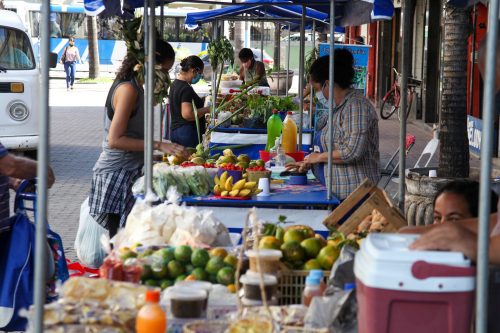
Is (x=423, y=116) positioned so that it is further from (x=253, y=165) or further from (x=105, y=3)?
(x=105, y=3)

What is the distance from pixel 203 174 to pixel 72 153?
35.3 ft

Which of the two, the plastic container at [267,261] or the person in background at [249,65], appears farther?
the person in background at [249,65]

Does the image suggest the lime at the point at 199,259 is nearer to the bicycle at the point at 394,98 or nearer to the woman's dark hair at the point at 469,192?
the woman's dark hair at the point at 469,192

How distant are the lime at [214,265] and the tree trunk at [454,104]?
5910 mm

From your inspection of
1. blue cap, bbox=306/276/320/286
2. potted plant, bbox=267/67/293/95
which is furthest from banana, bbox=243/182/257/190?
potted plant, bbox=267/67/293/95

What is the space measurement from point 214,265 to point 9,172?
6.53ft

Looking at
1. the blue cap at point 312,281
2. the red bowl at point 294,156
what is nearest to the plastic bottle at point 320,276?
A: the blue cap at point 312,281

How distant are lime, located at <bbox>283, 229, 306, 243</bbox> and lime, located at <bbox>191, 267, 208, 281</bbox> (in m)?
0.50

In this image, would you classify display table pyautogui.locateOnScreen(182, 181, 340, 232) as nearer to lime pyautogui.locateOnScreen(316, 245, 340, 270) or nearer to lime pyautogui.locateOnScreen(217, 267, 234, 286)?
lime pyautogui.locateOnScreen(316, 245, 340, 270)

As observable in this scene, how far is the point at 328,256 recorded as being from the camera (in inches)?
165

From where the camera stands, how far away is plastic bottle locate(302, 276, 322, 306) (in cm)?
363

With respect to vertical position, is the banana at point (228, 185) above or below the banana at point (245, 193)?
above

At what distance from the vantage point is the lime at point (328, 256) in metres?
4.19

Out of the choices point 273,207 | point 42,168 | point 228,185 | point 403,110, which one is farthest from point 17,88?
point 42,168
